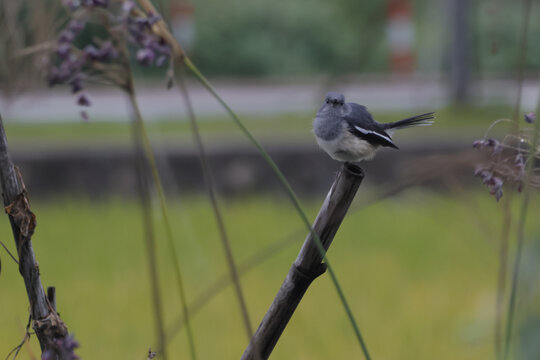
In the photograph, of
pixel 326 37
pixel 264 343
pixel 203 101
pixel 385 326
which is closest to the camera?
pixel 264 343

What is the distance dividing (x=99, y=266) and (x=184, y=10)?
13.1 ft

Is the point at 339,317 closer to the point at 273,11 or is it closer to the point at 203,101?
the point at 203,101

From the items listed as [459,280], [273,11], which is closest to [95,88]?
[273,11]

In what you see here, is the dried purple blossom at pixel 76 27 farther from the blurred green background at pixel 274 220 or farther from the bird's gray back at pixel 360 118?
the bird's gray back at pixel 360 118

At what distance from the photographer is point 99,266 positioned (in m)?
3.47

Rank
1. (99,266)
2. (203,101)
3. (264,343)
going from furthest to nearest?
(203,101) < (99,266) < (264,343)

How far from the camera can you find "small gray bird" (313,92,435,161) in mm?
1095

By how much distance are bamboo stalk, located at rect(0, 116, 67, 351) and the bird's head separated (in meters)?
0.57

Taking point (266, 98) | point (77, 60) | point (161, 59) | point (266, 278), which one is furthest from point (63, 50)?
point (266, 98)

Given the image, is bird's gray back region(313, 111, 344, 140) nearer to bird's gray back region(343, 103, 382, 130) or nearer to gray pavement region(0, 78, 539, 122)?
bird's gray back region(343, 103, 382, 130)

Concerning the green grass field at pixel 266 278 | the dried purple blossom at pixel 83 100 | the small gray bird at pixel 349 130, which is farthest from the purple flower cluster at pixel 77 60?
the green grass field at pixel 266 278

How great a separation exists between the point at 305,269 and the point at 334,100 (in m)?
0.46

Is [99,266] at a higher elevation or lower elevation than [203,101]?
higher

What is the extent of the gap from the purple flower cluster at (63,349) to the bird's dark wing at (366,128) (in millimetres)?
574
